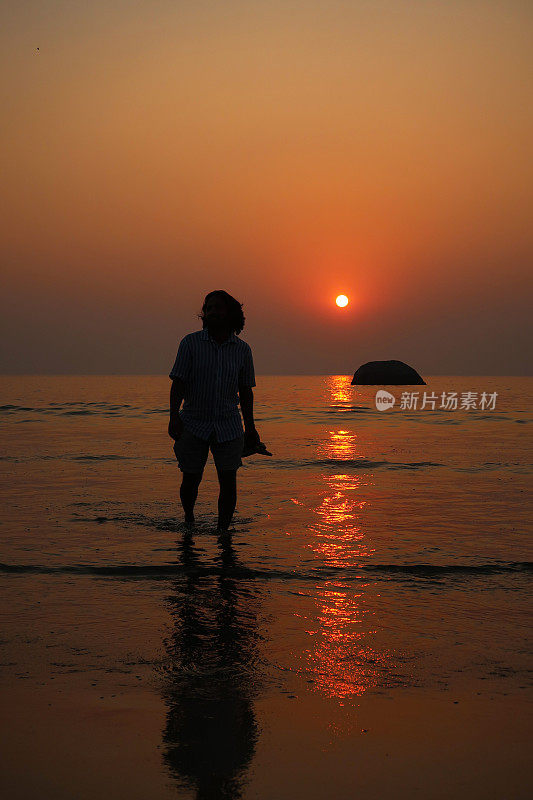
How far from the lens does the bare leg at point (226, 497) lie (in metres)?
6.49

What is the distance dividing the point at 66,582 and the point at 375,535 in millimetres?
2777

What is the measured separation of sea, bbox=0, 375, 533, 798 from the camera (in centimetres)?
232

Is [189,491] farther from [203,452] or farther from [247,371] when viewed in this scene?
[247,371]

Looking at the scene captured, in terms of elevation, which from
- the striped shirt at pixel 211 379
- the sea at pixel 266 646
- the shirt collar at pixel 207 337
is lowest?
the sea at pixel 266 646

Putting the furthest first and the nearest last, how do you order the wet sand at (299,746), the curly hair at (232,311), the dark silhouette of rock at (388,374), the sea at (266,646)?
the dark silhouette of rock at (388,374) → the curly hair at (232,311) → the sea at (266,646) → the wet sand at (299,746)

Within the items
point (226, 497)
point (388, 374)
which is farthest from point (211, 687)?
point (388, 374)

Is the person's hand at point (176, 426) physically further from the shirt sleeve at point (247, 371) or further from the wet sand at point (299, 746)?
the wet sand at point (299, 746)

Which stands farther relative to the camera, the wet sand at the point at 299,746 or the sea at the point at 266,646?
the sea at the point at 266,646

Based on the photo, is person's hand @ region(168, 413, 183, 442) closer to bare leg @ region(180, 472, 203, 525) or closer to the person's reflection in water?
bare leg @ region(180, 472, 203, 525)

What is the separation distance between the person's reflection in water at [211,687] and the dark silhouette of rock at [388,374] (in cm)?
10903

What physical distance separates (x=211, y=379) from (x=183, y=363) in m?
0.26

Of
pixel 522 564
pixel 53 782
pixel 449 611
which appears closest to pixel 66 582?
pixel 449 611

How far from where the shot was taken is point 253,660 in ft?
10.9

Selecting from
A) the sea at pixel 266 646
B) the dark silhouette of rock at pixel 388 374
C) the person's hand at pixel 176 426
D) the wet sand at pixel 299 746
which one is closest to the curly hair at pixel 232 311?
the person's hand at pixel 176 426
